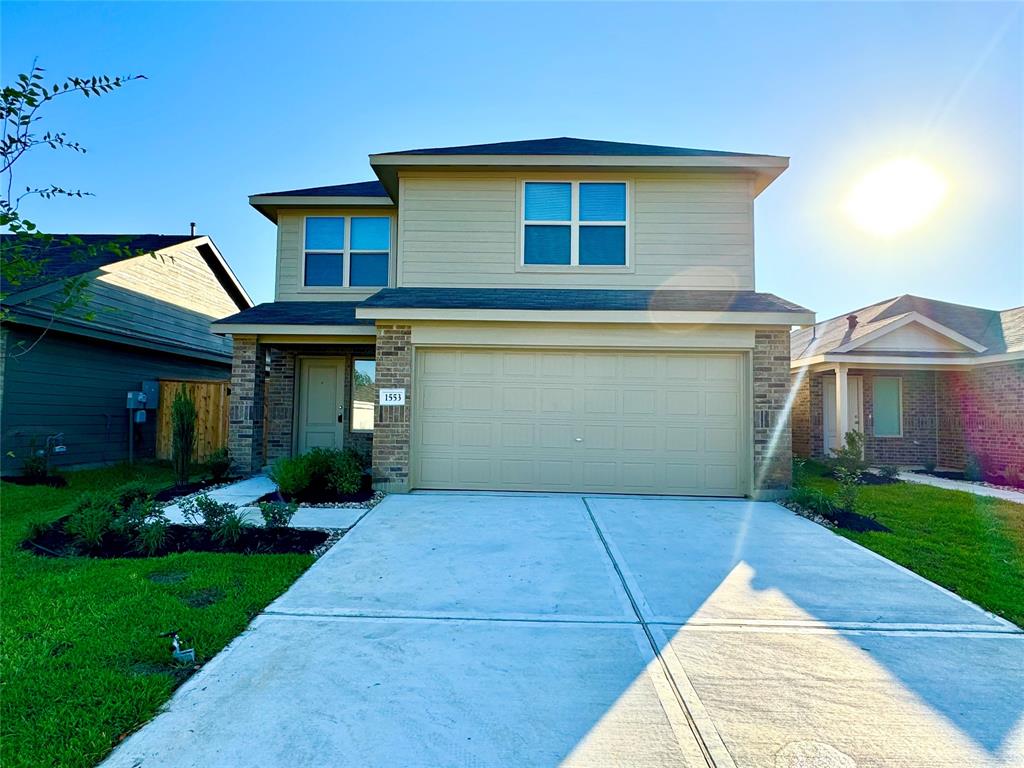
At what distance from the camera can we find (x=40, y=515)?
7145 millimetres

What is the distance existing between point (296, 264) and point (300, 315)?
163cm

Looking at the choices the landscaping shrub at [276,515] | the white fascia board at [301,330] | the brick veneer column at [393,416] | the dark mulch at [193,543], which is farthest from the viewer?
the white fascia board at [301,330]

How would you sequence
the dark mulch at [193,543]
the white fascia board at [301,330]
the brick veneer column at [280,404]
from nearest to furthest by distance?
the dark mulch at [193,543]
the white fascia board at [301,330]
the brick veneer column at [280,404]

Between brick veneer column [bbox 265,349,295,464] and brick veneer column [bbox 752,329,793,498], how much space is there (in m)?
8.98

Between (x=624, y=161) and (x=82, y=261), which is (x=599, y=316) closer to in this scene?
(x=624, y=161)

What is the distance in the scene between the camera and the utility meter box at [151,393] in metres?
12.3

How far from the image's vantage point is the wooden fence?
12172mm

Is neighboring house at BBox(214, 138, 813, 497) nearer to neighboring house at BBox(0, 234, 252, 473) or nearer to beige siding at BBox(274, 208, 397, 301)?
beige siding at BBox(274, 208, 397, 301)

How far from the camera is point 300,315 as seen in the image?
32.9 ft

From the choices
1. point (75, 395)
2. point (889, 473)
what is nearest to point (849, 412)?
point (889, 473)

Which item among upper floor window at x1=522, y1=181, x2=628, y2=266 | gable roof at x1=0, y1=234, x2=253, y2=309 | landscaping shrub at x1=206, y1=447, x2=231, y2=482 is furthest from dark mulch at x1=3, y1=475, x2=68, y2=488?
upper floor window at x1=522, y1=181, x2=628, y2=266

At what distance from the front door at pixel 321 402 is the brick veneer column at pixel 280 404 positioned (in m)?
0.21

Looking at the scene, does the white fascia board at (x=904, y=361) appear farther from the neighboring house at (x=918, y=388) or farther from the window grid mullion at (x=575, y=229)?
the window grid mullion at (x=575, y=229)

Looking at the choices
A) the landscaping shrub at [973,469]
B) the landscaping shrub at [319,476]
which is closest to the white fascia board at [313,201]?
the landscaping shrub at [319,476]
